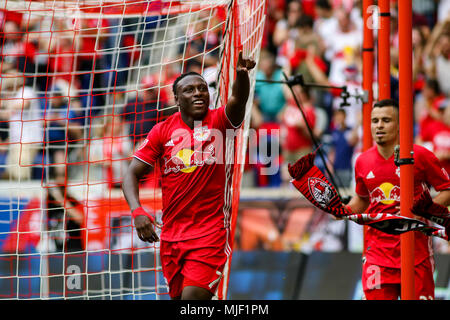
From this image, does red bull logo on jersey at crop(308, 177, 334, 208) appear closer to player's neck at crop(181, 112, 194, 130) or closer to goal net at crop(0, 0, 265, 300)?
player's neck at crop(181, 112, 194, 130)

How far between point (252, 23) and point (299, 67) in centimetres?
498

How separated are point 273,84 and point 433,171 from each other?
18.0 ft

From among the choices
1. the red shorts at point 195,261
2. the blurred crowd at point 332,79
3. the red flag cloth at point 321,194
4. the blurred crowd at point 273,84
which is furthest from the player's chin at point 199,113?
the blurred crowd at point 332,79

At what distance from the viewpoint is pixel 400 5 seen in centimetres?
500

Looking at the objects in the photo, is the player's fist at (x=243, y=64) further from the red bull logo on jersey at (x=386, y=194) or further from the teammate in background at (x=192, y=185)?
the red bull logo on jersey at (x=386, y=194)

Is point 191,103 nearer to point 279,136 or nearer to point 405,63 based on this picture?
point 405,63

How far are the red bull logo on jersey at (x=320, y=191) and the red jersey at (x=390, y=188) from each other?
0.82m

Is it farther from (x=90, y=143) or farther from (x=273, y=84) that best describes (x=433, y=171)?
(x=273, y=84)

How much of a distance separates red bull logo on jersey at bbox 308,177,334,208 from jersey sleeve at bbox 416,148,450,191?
0.95 meters

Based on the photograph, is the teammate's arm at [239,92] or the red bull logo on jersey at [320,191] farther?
the red bull logo on jersey at [320,191]

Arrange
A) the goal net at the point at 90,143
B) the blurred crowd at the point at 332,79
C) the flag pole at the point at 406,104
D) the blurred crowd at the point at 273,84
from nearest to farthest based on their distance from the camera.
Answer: the flag pole at the point at 406,104 < the goal net at the point at 90,143 < the blurred crowd at the point at 273,84 < the blurred crowd at the point at 332,79

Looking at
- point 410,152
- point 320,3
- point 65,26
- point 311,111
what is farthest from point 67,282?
point 320,3

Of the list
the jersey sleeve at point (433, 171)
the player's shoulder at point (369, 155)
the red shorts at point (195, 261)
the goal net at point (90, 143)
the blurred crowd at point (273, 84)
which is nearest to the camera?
the red shorts at point (195, 261)

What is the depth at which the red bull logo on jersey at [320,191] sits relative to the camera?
5.18 m
